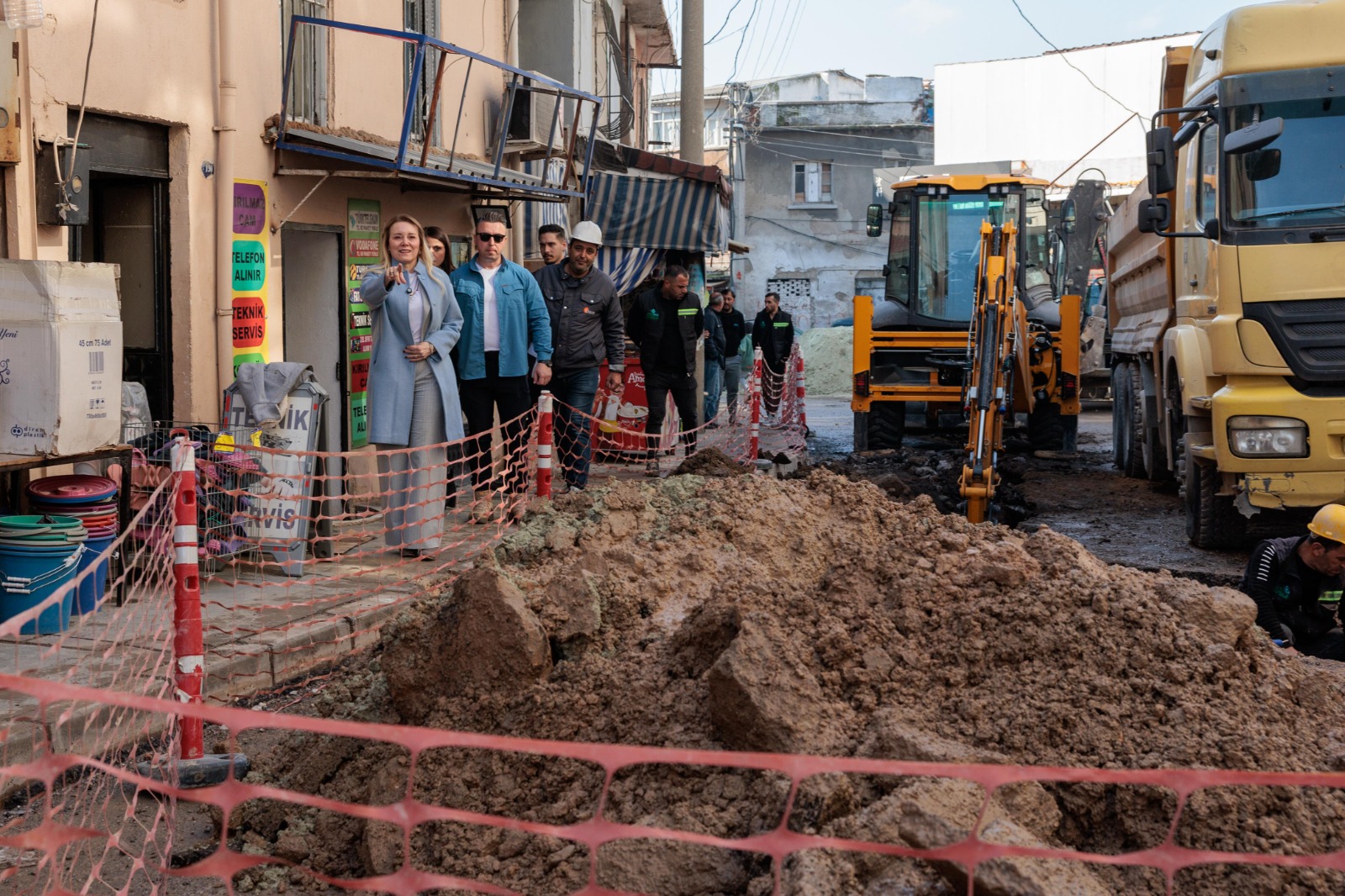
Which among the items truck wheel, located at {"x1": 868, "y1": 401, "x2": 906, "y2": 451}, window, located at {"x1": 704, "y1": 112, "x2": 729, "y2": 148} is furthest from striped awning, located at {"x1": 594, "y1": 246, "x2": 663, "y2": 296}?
window, located at {"x1": 704, "y1": 112, "x2": 729, "y2": 148}

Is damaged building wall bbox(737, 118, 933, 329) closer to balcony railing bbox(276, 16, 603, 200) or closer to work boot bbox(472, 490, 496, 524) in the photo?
balcony railing bbox(276, 16, 603, 200)

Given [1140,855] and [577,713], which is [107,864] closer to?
[577,713]

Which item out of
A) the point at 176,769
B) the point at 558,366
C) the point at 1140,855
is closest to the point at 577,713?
the point at 176,769

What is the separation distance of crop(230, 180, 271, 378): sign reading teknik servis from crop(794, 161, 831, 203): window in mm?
35598

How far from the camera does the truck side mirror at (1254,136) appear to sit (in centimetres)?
776

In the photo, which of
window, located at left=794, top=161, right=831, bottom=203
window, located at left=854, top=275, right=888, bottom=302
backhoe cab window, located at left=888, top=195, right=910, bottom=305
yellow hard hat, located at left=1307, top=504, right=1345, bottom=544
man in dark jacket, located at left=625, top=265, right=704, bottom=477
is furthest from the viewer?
window, located at left=794, top=161, right=831, bottom=203

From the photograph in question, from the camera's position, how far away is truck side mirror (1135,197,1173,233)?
8422 mm

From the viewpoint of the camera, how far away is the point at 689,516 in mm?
6930

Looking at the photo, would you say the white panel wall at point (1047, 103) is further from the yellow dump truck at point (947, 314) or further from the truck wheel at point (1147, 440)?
the truck wheel at point (1147, 440)

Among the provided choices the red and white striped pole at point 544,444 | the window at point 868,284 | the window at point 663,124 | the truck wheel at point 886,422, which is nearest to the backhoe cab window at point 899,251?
the truck wheel at point 886,422

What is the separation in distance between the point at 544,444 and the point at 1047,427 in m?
8.10

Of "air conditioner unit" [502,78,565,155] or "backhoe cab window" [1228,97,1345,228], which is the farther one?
"air conditioner unit" [502,78,565,155]

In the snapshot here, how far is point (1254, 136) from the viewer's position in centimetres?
783

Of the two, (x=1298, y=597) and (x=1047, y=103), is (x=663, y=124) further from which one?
(x=1298, y=597)
